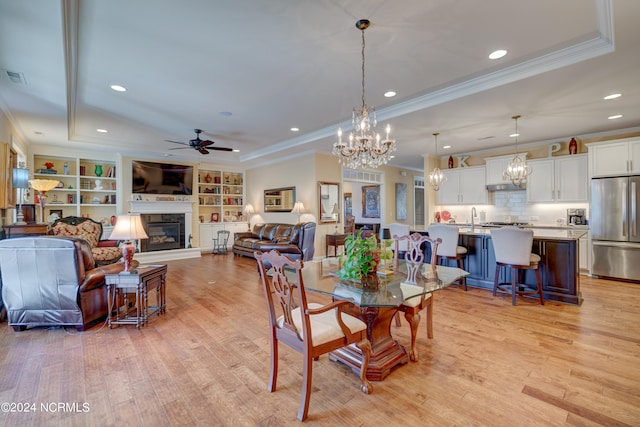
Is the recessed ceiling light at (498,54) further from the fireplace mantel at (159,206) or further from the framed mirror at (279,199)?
the fireplace mantel at (159,206)

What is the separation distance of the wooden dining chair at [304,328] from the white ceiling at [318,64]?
207cm

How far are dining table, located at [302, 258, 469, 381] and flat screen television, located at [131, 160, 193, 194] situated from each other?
267 inches

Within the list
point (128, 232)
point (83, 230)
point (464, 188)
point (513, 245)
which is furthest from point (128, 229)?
point (464, 188)

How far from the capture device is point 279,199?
8.34 meters

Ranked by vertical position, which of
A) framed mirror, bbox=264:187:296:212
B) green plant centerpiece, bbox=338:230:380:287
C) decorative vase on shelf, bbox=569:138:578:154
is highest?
decorative vase on shelf, bbox=569:138:578:154

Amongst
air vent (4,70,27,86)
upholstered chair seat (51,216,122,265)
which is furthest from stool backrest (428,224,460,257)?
air vent (4,70,27,86)

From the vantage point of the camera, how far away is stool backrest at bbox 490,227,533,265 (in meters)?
3.75

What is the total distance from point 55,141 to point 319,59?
22.2ft

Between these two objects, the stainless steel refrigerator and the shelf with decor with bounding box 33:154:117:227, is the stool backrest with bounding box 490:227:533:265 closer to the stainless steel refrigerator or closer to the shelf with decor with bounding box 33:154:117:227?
the stainless steel refrigerator

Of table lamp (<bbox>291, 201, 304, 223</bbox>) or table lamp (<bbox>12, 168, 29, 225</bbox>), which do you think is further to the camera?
table lamp (<bbox>291, 201, 304, 223</bbox>)

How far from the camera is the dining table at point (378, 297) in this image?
2.05 m

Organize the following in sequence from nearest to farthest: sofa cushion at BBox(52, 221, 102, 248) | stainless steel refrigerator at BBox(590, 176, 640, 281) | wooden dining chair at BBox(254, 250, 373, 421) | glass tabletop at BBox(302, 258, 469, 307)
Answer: wooden dining chair at BBox(254, 250, 373, 421) → glass tabletop at BBox(302, 258, 469, 307) → stainless steel refrigerator at BBox(590, 176, 640, 281) → sofa cushion at BBox(52, 221, 102, 248)

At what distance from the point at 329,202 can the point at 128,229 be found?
4.80 meters

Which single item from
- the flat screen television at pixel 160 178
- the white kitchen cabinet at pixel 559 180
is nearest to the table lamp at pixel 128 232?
the flat screen television at pixel 160 178
